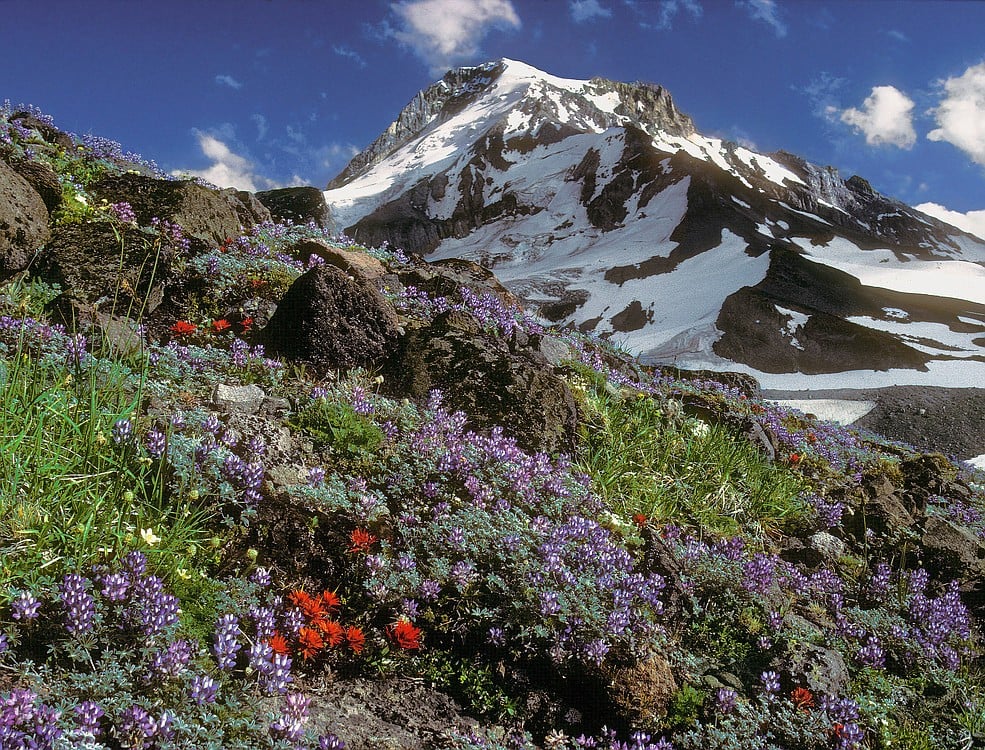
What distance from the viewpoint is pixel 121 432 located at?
3.60 metres

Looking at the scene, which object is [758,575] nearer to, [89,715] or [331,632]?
[331,632]

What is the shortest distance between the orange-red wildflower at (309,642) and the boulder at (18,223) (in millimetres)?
4568

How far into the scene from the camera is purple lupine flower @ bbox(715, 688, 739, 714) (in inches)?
131

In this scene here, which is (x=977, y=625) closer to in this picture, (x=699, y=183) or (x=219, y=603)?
(x=219, y=603)

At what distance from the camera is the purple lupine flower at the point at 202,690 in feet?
8.18

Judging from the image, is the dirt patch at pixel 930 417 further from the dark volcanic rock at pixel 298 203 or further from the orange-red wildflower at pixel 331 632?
the dark volcanic rock at pixel 298 203

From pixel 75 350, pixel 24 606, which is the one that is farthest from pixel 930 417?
pixel 24 606

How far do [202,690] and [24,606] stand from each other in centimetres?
81

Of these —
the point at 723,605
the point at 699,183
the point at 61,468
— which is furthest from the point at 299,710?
the point at 699,183

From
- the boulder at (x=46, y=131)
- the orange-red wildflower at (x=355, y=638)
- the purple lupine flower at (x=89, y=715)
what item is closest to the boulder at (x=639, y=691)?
the orange-red wildflower at (x=355, y=638)

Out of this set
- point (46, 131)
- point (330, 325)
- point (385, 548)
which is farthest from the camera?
point (46, 131)

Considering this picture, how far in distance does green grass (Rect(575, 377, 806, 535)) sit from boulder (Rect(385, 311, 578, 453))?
1.46 feet

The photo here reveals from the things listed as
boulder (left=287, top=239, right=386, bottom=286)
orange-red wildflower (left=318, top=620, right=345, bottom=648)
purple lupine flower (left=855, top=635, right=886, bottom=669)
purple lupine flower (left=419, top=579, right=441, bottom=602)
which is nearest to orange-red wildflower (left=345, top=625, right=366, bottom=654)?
orange-red wildflower (left=318, top=620, right=345, bottom=648)

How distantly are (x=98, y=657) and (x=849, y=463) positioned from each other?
358 inches
